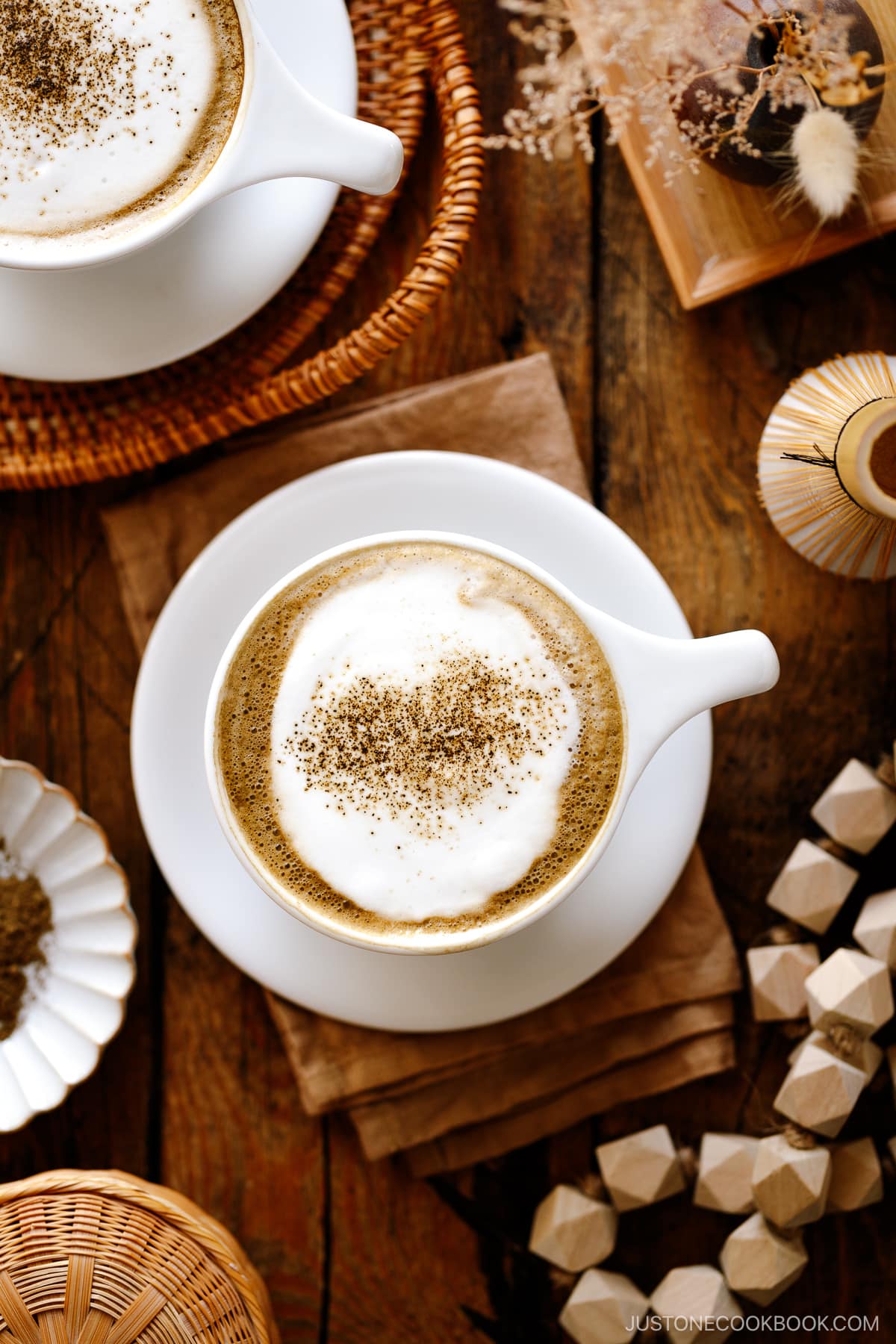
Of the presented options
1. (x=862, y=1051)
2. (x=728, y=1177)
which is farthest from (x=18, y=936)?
(x=862, y=1051)

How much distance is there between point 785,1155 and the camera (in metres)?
1.22

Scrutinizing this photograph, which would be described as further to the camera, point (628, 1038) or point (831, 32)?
point (628, 1038)

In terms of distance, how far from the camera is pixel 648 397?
1368mm

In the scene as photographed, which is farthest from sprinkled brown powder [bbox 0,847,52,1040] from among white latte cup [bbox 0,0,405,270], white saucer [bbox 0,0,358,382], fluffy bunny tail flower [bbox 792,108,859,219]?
fluffy bunny tail flower [bbox 792,108,859,219]

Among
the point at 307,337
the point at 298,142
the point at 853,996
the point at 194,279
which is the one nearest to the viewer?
the point at 298,142

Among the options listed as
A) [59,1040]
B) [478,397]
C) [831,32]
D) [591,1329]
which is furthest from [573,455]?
[591,1329]

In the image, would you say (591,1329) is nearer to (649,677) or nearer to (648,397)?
(649,677)

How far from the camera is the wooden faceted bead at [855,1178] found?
4.14 feet

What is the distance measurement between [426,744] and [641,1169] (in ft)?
2.26

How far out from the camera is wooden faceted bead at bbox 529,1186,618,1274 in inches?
50.0

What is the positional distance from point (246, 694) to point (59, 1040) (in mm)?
556

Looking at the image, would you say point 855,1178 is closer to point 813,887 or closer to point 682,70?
point 813,887

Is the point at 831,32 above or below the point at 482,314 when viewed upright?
above

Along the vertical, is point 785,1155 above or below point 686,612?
below
